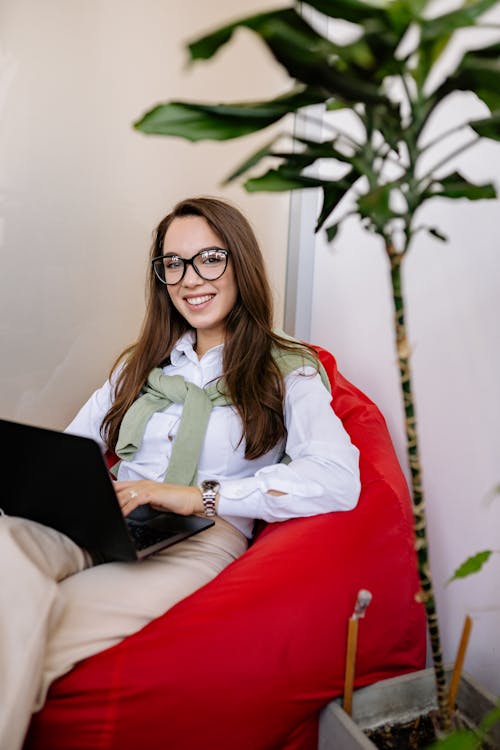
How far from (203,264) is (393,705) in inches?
39.7

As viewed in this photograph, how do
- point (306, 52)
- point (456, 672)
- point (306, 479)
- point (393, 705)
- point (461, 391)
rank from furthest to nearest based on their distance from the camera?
point (461, 391)
point (306, 479)
point (393, 705)
point (456, 672)
point (306, 52)

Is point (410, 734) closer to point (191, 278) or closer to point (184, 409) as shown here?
point (184, 409)

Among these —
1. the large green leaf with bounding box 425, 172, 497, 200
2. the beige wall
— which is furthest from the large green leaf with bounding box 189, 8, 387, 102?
the beige wall

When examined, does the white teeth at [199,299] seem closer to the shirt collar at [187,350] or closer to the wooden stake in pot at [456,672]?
the shirt collar at [187,350]

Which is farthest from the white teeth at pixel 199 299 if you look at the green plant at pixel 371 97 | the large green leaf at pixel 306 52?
the large green leaf at pixel 306 52

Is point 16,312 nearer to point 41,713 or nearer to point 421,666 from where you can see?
point 41,713

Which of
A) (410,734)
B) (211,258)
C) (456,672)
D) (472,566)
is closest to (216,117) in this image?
(472,566)

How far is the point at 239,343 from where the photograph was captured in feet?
5.03

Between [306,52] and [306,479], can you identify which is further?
[306,479]

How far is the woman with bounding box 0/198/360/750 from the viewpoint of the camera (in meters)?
0.99

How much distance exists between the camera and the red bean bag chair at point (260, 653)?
93cm

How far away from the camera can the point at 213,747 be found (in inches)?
37.9

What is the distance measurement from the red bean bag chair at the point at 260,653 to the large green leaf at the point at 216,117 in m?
0.73

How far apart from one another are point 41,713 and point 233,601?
1.09 feet
